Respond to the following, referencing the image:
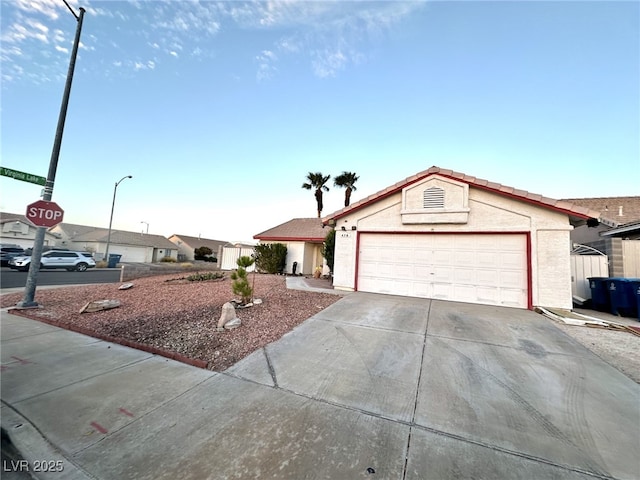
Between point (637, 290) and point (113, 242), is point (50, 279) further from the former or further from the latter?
point (113, 242)

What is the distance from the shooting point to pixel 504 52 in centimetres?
870

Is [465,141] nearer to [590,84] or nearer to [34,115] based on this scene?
[590,84]

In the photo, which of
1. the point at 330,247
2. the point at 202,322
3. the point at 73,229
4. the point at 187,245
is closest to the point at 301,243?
the point at 330,247

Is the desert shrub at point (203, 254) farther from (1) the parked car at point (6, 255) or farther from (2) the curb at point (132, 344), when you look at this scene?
(2) the curb at point (132, 344)

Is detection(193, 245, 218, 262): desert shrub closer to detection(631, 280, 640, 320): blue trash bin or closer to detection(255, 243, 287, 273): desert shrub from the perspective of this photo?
detection(255, 243, 287, 273): desert shrub

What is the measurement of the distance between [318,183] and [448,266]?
22108mm

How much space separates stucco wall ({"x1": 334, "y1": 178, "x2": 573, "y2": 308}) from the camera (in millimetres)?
7453

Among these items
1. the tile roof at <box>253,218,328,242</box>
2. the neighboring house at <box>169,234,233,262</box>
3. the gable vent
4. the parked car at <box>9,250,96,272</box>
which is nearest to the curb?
the gable vent

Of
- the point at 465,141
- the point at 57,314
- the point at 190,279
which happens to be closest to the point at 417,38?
the point at 465,141

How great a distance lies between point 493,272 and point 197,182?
16675 mm

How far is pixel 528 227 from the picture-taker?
7.88m

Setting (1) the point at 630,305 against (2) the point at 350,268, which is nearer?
(1) the point at 630,305

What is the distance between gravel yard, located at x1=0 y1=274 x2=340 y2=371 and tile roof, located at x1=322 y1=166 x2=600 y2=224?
13.1ft

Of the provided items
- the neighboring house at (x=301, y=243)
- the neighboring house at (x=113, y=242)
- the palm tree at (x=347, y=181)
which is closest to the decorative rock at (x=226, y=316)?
the neighboring house at (x=301, y=243)
